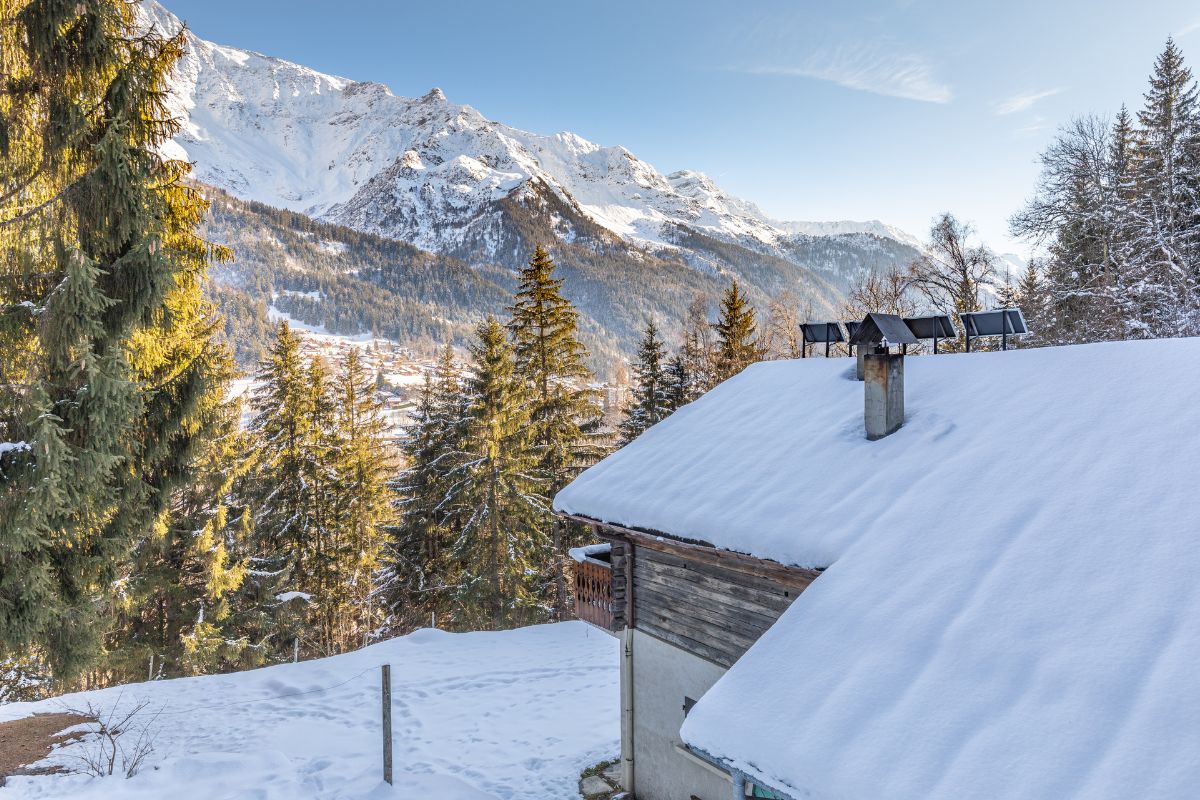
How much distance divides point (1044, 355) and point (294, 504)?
2162 centimetres

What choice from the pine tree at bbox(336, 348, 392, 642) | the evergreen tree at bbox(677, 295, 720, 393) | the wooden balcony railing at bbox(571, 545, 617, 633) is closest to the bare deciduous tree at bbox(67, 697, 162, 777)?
the wooden balcony railing at bbox(571, 545, 617, 633)

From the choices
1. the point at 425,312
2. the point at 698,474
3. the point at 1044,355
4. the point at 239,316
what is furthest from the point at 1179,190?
the point at 425,312

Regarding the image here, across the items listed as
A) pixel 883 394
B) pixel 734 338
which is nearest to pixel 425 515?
pixel 734 338

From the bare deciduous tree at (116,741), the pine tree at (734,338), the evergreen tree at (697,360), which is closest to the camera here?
the bare deciduous tree at (116,741)

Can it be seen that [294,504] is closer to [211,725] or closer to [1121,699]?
A: [211,725]

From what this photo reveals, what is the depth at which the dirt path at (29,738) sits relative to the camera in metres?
8.76

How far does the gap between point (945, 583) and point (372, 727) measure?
1069 cm

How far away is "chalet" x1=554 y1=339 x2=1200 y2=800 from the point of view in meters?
3.37

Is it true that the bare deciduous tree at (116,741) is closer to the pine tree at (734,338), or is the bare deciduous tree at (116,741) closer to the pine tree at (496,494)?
the pine tree at (496,494)

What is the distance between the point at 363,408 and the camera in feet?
83.6

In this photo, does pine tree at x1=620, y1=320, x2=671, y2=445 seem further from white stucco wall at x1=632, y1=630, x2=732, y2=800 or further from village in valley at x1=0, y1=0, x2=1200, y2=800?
white stucco wall at x1=632, y1=630, x2=732, y2=800

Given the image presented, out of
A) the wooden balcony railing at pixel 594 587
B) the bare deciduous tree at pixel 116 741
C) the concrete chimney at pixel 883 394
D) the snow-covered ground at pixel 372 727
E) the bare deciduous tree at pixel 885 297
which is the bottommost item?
the snow-covered ground at pixel 372 727

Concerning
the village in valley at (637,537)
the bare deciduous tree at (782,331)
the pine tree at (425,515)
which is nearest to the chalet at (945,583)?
the village in valley at (637,537)

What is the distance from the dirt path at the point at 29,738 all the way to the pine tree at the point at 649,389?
17795mm
